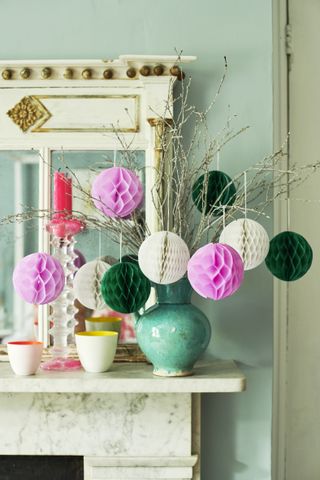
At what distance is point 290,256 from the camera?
1.68 meters

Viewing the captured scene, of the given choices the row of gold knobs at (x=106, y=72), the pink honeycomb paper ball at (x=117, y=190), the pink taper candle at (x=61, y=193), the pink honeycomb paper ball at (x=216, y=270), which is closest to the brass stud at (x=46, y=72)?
the row of gold knobs at (x=106, y=72)

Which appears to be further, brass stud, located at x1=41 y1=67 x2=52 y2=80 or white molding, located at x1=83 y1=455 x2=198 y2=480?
brass stud, located at x1=41 y1=67 x2=52 y2=80

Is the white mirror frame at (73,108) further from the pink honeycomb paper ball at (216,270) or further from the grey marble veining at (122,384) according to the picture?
the pink honeycomb paper ball at (216,270)

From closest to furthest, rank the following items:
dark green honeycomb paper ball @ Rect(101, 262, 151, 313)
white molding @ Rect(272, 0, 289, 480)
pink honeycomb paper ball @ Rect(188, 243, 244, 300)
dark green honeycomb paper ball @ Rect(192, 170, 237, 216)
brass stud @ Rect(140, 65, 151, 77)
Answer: pink honeycomb paper ball @ Rect(188, 243, 244, 300)
dark green honeycomb paper ball @ Rect(101, 262, 151, 313)
dark green honeycomb paper ball @ Rect(192, 170, 237, 216)
brass stud @ Rect(140, 65, 151, 77)
white molding @ Rect(272, 0, 289, 480)

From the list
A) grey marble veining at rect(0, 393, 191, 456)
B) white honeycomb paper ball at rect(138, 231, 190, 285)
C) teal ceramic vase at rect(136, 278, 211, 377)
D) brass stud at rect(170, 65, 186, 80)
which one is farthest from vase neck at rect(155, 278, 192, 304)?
brass stud at rect(170, 65, 186, 80)

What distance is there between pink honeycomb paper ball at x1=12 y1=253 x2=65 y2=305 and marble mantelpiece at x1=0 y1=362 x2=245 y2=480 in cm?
20

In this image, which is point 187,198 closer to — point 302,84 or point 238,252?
point 238,252

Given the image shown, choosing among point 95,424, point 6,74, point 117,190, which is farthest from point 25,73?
point 95,424

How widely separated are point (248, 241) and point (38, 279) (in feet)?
1.53

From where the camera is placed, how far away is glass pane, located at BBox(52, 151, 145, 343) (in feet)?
6.09

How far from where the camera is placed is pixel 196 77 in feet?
6.27

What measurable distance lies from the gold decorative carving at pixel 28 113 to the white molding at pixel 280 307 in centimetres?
64

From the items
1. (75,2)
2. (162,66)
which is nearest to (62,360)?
(162,66)

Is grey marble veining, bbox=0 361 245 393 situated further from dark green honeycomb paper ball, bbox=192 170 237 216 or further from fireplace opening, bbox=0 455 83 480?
dark green honeycomb paper ball, bbox=192 170 237 216
